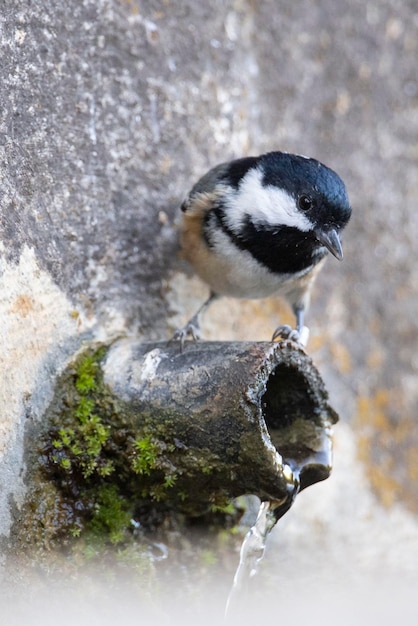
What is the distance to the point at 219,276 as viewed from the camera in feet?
8.96

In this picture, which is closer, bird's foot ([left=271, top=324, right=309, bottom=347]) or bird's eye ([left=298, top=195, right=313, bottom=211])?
bird's eye ([left=298, top=195, right=313, bottom=211])

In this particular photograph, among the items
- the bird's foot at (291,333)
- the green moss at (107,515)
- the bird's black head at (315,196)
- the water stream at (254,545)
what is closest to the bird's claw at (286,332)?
the bird's foot at (291,333)

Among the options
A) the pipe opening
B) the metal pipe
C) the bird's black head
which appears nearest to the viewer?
the metal pipe

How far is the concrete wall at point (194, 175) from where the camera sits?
2.24 metres

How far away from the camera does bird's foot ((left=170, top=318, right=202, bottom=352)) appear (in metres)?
2.48

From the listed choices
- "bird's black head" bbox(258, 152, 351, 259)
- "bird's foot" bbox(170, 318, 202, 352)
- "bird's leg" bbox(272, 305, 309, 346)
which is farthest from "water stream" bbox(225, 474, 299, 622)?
"bird's black head" bbox(258, 152, 351, 259)

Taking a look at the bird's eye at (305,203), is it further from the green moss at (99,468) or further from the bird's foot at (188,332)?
the green moss at (99,468)

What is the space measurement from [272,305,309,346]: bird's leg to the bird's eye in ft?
1.53

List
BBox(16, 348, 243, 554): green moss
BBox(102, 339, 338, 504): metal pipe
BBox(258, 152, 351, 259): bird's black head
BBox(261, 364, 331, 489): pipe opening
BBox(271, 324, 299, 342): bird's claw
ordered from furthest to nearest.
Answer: BBox(271, 324, 299, 342): bird's claw → BBox(258, 152, 351, 259): bird's black head → BBox(261, 364, 331, 489): pipe opening → BBox(16, 348, 243, 554): green moss → BBox(102, 339, 338, 504): metal pipe

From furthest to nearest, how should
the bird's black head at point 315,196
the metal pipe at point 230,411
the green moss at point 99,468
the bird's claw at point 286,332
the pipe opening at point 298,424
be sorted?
1. the bird's claw at point 286,332
2. the bird's black head at point 315,196
3. the pipe opening at point 298,424
4. the green moss at point 99,468
5. the metal pipe at point 230,411

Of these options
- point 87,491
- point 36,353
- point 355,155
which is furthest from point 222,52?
point 87,491

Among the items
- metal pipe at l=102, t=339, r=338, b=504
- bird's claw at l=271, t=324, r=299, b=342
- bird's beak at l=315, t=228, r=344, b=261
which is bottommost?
metal pipe at l=102, t=339, r=338, b=504

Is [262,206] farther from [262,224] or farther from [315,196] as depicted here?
[315,196]

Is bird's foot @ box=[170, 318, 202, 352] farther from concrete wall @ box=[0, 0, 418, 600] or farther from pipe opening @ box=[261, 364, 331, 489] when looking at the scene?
pipe opening @ box=[261, 364, 331, 489]
